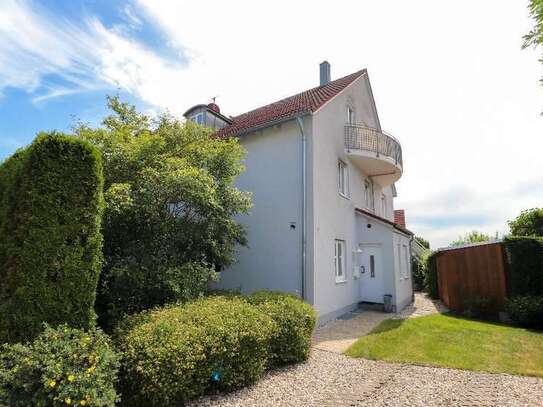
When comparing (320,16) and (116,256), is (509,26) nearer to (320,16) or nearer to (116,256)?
(320,16)

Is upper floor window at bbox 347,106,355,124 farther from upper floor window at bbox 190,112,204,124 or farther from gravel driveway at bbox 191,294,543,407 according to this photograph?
gravel driveway at bbox 191,294,543,407

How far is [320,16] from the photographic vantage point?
317 inches

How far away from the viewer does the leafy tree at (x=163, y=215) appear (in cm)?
738

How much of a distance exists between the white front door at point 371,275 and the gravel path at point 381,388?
764cm

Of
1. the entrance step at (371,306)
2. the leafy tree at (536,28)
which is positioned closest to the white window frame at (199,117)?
the entrance step at (371,306)

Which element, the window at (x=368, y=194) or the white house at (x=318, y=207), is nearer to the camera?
the white house at (x=318, y=207)

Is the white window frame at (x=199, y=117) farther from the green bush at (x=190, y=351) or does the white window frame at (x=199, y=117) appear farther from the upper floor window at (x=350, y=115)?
the green bush at (x=190, y=351)

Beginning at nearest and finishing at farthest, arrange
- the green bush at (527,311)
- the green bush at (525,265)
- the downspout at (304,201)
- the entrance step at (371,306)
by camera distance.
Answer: the downspout at (304,201), the green bush at (527,311), the green bush at (525,265), the entrance step at (371,306)

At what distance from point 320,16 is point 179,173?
5.16 m

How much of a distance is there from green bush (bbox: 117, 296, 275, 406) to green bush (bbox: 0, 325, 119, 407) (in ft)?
1.18

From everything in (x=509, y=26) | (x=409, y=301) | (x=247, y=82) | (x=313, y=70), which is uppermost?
(x=313, y=70)

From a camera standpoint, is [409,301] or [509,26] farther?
[409,301]

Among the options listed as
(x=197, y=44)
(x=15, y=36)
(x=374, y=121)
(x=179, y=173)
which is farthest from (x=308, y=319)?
(x=374, y=121)

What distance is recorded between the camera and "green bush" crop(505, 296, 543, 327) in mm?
11383
